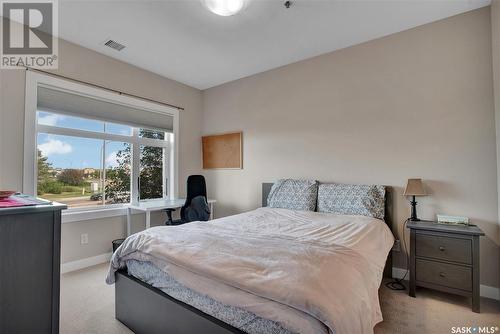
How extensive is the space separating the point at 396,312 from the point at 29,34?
15.0 ft

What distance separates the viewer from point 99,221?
3.25m

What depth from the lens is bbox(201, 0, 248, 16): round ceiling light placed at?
1.97 m

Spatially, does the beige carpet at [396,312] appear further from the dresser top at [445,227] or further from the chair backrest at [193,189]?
the chair backrest at [193,189]

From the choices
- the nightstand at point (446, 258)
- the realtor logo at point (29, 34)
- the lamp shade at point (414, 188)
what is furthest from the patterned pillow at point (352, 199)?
the realtor logo at point (29, 34)

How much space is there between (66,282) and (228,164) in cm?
263

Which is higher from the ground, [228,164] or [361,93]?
[361,93]

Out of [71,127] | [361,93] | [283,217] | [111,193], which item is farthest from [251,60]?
[111,193]

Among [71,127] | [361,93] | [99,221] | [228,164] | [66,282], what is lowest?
[66,282]

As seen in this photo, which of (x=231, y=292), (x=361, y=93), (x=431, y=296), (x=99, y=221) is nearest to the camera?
(x=231, y=292)

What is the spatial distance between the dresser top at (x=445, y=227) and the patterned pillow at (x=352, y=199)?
0.35 metres

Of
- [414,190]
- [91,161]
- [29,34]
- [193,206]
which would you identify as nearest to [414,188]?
[414,190]

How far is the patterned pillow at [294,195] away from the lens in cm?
306

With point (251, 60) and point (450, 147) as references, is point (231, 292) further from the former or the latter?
point (251, 60)

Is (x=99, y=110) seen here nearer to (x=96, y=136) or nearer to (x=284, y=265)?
(x=96, y=136)
